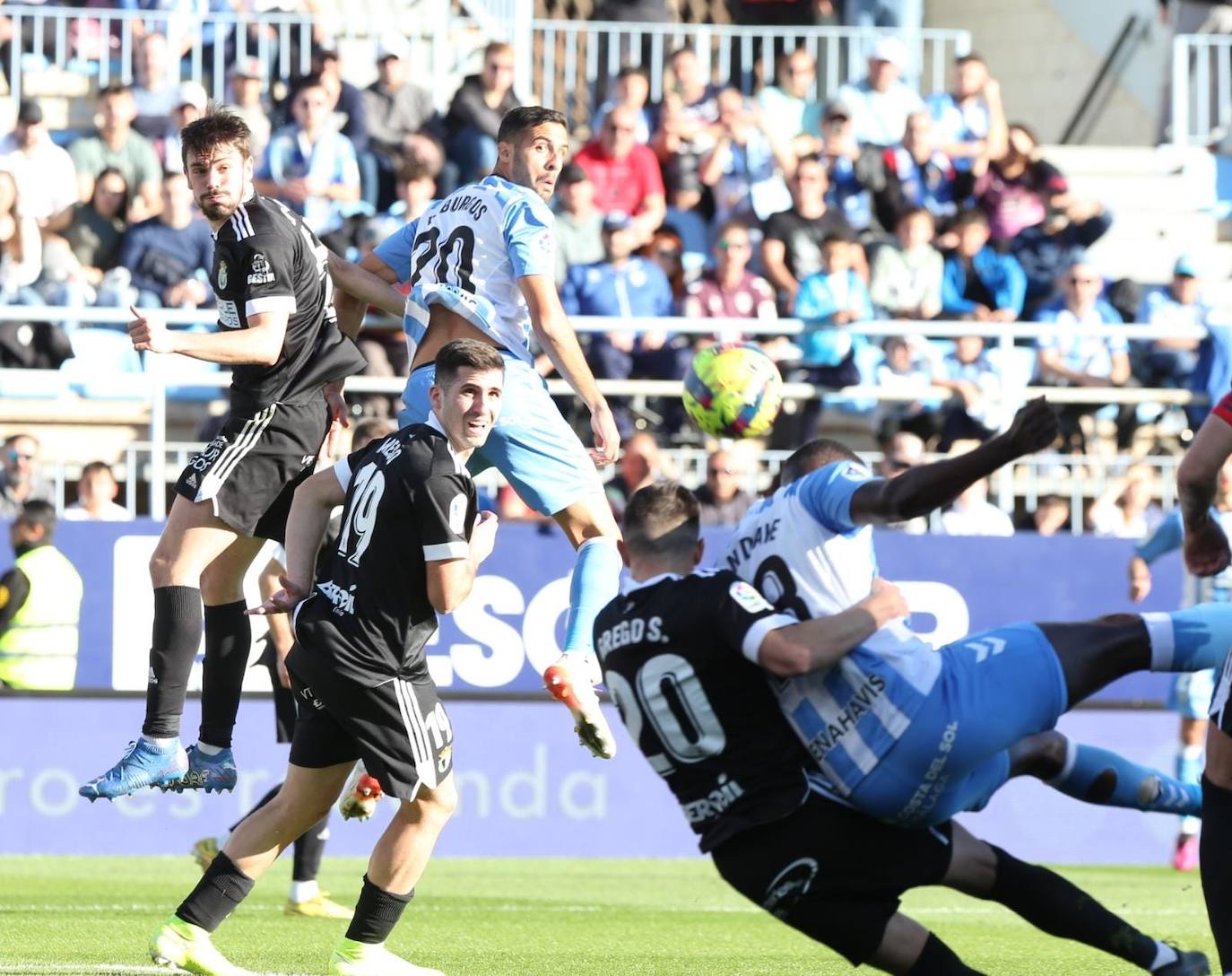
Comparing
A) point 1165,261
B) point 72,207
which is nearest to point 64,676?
point 72,207

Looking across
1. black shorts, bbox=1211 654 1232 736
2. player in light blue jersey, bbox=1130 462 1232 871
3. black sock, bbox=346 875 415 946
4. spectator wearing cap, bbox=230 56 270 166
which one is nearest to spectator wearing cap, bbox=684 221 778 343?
player in light blue jersey, bbox=1130 462 1232 871

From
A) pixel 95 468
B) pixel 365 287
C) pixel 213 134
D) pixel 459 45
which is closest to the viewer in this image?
pixel 213 134

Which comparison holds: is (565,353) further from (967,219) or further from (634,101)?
(634,101)

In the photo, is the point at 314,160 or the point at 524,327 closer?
the point at 524,327

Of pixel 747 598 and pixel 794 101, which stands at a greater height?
pixel 794 101

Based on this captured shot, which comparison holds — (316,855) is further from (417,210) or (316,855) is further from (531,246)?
(417,210)

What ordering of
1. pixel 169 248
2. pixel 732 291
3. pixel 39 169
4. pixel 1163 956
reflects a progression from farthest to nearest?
pixel 39 169 → pixel 732 291 → pixel 169 248 → pixel 1163 956

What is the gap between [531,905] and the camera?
34.8 ft

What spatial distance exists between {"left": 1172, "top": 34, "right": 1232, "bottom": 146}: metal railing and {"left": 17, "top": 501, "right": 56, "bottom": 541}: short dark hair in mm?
11310

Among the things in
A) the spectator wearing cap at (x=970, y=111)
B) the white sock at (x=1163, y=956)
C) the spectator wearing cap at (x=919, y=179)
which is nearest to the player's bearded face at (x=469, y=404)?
the white sock at (x=1163, y=956)

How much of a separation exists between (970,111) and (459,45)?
4.66 m

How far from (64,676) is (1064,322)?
7.55 metres

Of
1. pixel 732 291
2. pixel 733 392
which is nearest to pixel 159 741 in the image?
pixel 733 392

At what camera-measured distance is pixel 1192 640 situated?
573 cm
